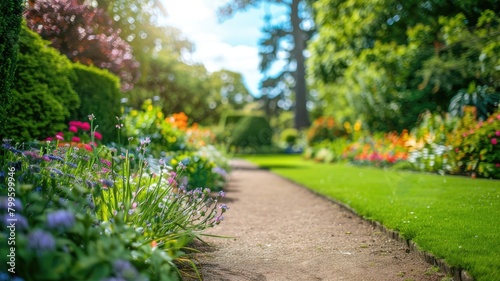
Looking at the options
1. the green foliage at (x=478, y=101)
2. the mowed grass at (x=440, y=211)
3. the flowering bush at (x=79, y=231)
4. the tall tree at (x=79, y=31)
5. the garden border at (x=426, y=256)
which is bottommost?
the garden border at (x=426, y=256)

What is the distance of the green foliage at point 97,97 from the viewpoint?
725 centimetres

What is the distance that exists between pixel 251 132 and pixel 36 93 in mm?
21549

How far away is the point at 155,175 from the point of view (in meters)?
4.90

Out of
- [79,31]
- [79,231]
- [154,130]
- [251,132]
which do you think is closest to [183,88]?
[251,132]

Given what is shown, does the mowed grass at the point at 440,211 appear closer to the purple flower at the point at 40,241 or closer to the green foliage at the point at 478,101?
the green foliage at the point at 478,101

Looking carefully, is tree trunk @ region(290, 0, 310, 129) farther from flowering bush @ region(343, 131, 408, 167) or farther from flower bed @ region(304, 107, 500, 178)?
flower bed @ region(304, 107, 500, 178)

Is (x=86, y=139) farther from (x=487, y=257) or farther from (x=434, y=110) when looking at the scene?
(x=434, y=110)

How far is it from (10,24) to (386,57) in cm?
1033

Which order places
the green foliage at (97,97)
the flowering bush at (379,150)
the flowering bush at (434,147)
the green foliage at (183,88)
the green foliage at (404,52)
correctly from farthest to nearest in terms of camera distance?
the green foliage at (183,88) → the flowering bush at (379,150) → the green foliage at (404,52) → the flowering bush at (434,147) → the green foliage at (97,97)

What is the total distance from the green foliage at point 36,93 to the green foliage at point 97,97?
0.61m

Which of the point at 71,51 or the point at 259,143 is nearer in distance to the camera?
the point at 71,51

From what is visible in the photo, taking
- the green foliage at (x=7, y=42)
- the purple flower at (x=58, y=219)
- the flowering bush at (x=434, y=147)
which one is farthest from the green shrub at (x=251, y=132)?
the purple flower at (x=58, y=219)

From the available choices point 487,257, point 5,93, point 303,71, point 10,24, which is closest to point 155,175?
point 5,93

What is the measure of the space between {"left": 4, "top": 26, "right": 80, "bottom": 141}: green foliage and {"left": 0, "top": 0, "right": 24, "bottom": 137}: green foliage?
6.28ft
